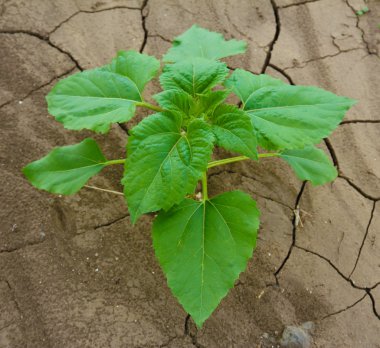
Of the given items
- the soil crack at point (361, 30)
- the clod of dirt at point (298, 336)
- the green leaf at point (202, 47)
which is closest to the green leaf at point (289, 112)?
the green leaf at point (202, 47)

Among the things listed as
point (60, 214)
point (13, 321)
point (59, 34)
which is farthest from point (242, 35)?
point (13, 321)

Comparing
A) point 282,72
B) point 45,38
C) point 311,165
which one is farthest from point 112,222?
point 282,72

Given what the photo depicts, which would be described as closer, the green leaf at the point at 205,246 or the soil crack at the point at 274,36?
the green leaf at the point at 205,246

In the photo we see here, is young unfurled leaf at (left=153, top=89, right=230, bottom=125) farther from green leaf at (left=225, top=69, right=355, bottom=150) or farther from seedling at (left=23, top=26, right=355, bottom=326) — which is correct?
green leaf at (left=225, top=69, right=355, bottom=150)

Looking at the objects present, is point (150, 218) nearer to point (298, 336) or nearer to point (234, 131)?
point (234, 131)

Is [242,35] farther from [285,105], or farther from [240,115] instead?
[240,115]

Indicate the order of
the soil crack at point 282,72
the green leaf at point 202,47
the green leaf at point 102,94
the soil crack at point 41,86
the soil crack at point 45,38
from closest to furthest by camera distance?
the green leaf at point 102,94 < the green leaf at point 202,47 < the soil crack at point 41,86 < the soil crack at point 45,38 < the soil crack at point 282,72

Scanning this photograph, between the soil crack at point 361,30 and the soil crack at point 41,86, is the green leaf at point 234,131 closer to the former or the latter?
the soil crack at point 41,86

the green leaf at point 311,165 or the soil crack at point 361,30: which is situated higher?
the soil crack at point 361,30
